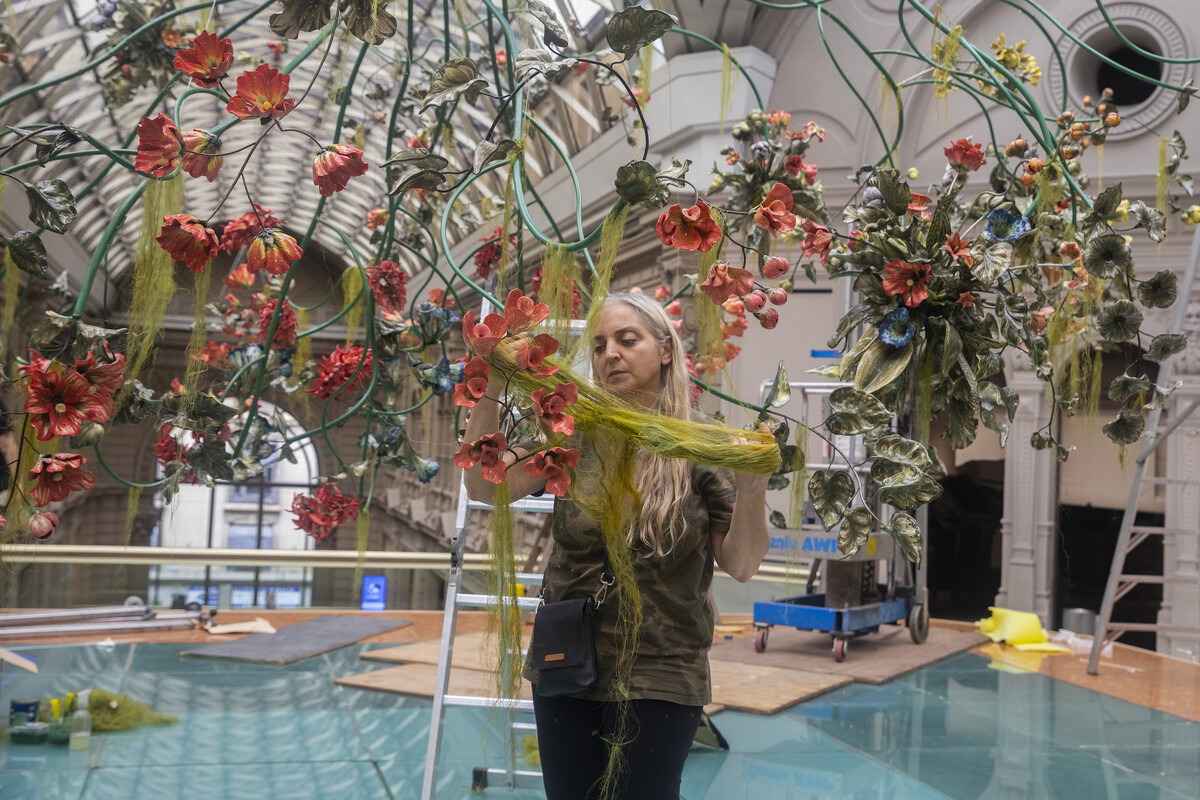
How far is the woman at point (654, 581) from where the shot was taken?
1444mm

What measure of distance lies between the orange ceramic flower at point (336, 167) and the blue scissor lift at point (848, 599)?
4002mm

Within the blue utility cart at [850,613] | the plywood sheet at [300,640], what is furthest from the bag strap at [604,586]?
the plywood sheet at [300,640]

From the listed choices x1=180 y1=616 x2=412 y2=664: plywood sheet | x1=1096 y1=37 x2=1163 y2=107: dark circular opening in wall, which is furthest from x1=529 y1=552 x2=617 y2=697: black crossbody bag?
x1=1096 y1=37 x2=1163 y2=107: dark circular opening in wall

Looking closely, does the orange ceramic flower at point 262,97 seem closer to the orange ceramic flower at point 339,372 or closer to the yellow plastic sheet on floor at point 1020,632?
the orange ceramic flower at point 339,372

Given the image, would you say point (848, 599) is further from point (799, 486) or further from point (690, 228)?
point (690, 228)

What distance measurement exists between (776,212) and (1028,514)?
781 cm

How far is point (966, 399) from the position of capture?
4.69ft

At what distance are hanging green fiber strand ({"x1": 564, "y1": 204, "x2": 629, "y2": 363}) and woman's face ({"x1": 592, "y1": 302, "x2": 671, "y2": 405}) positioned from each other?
0.33 metres

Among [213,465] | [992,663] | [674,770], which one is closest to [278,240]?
[213,465]

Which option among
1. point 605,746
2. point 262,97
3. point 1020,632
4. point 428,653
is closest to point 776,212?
point 262,97

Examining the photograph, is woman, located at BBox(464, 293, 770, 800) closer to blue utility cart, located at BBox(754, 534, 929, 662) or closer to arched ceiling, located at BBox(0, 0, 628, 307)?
arched ceiling, located at BBox(0, 0, 628, 307)

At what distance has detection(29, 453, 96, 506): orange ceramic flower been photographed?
1212 mm

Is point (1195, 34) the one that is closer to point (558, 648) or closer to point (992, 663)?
point (992, 663)

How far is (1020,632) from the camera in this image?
240 inches
